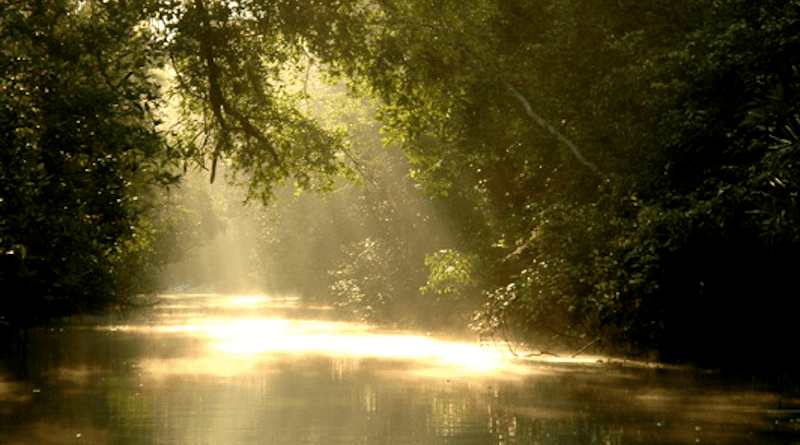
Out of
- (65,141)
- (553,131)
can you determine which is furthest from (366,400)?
(553,131)

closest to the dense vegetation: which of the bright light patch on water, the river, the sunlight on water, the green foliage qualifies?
the green foliage

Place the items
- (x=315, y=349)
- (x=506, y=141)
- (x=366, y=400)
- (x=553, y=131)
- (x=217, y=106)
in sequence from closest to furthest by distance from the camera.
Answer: (x=366, y=400), (x=553, y=131), (x=217, y=106), (x=506, y=141), (x=315, y=349)

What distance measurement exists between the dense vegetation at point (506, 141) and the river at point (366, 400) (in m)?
1.90

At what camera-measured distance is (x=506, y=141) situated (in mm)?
35469

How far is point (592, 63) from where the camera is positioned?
101 feet

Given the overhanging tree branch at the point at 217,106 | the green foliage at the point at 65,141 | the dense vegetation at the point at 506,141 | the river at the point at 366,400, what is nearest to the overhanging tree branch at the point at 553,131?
the dense vegetation at the point at 506,141

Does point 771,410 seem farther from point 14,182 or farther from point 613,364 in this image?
point 14,182

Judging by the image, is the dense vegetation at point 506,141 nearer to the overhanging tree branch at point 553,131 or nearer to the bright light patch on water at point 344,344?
the overhanging tree branch at point 553,131

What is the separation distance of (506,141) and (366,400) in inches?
621

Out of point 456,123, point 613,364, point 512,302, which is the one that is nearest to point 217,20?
point 456,123

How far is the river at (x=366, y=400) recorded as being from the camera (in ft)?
54.5

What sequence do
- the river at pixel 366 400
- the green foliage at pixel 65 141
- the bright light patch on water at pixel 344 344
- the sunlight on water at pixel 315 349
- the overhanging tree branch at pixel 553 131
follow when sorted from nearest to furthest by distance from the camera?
the river at pixel 366 400 → the green foliage at pixel 65 141 → the sunlight on water at pixel 315 349 → the overhanging tree branch at pixel 553 131 → the bright light patch on water at pixel 344 344

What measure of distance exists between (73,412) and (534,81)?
52.2 ft

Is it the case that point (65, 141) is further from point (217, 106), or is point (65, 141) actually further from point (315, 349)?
point (315, 349)
